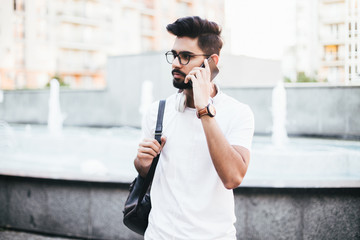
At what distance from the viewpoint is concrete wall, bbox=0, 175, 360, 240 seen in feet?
11.0

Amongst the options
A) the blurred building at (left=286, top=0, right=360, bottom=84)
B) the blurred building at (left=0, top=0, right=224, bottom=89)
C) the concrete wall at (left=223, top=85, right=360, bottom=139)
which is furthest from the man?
the blurred building at (left=286, top=0, right=360, bottom=84)

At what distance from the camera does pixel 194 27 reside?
5.24 ft

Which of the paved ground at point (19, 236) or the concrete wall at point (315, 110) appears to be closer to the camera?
the paved ground at point (19, 236)

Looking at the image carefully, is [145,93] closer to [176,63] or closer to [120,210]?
[120,210]

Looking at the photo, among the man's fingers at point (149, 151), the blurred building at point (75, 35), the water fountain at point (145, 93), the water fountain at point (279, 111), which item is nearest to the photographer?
the man's fingers at point (149, 151)

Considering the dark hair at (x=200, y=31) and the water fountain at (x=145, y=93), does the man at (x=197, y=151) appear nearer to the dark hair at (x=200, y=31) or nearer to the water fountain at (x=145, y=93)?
the dark hair at (x=200, y=31)

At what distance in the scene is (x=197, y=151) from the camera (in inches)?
→ 61.3

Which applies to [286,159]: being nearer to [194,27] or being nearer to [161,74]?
[194,27]

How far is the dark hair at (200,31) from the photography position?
160 centimetres

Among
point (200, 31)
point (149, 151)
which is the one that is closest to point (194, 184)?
point (149, 151)

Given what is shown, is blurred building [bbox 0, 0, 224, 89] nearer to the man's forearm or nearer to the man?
the man

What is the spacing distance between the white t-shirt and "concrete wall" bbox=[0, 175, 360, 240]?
1.87m

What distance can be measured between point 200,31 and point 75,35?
4279 centimetres

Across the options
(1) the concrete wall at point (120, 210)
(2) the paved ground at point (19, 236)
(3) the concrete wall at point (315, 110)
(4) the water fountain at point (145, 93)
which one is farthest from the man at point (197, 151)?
(4) the water fountain at point (145, 93)
